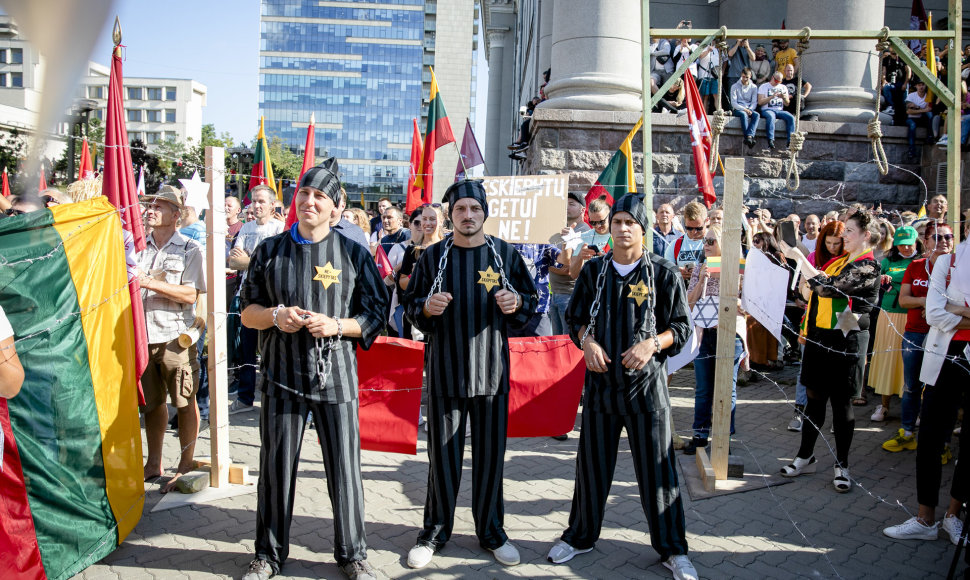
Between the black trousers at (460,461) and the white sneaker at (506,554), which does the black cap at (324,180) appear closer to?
the black trousers at (460,461)

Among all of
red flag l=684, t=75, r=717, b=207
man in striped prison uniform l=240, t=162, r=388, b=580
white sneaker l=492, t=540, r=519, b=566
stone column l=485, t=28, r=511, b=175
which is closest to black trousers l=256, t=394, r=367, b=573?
man in striped prison uniform l=240, t=162, r=388, b=580

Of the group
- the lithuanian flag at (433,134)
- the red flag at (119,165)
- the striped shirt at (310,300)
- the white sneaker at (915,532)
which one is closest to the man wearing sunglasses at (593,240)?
the lithuanian flag at (433,134)

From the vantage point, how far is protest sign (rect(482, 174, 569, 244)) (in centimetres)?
599

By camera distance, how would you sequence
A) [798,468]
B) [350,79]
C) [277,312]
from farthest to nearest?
[350,79], [798,468], [277,312]

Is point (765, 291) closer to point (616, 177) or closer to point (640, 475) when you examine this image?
point (640, 475)

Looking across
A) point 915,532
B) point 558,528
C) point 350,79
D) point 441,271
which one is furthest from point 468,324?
point 350,79

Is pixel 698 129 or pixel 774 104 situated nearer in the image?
pixel 698 129

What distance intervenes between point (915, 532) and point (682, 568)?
5.51ft

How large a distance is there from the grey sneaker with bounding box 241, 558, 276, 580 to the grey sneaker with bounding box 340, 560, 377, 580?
377 mm

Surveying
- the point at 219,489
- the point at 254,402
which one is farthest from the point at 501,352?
the point at 254,402

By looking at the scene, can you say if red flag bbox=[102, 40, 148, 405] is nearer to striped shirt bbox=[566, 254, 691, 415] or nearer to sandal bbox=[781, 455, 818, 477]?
striped shirt bbox=[566, 254, 691, 415]

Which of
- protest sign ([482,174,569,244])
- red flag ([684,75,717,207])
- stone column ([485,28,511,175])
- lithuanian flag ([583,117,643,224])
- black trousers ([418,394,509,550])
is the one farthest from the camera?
stone column ([485,28,511,175])

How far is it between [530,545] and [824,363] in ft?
8.38

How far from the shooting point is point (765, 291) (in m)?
4.84
